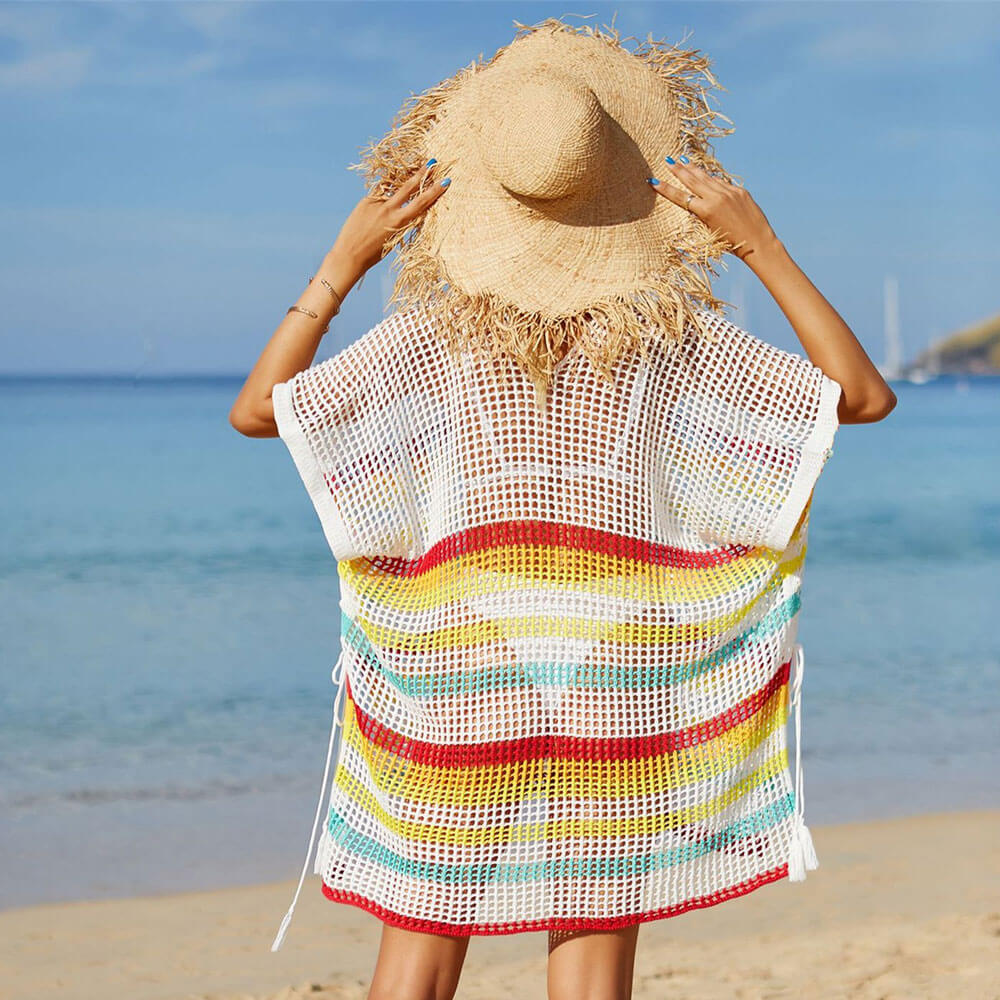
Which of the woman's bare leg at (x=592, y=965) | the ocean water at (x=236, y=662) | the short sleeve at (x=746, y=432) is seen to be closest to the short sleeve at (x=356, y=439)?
the short sleeve at (x=746, y=432)

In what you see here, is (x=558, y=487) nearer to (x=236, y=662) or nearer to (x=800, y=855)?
(x=800, y=855)

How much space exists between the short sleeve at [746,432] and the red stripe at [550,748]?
0.33 m

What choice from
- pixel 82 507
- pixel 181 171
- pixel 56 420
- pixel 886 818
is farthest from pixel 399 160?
pixel 181 171

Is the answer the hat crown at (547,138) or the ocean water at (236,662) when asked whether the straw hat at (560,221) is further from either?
the ocean water at (236,662)

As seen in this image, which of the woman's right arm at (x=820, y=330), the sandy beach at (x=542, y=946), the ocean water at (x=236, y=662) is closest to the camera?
the woman's right arm at (x=820, y=330)

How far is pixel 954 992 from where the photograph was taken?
400 cm

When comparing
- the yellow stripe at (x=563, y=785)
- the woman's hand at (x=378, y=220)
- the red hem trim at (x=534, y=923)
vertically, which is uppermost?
the woman's hand at (x=378, y=220)

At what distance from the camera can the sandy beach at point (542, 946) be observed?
4.13 meters

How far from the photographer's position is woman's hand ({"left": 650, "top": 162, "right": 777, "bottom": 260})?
204 centimetres

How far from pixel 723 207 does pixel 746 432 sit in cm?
35

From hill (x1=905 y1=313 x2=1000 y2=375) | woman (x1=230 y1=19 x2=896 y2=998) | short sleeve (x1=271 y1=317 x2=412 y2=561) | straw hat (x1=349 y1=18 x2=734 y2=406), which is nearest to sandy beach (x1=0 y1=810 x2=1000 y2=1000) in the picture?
woman (x1=230 y1=19 x2=896 y2=998)

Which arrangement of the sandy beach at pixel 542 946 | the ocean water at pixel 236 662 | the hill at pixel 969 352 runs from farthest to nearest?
the hill at pixel 969 352 < the ocean water at pixel 236 662 < the sandy beach at pixel 542 946

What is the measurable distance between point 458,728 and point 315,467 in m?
0.47

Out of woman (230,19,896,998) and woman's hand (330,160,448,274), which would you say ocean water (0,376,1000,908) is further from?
woman's hand (330,160,448,274)
